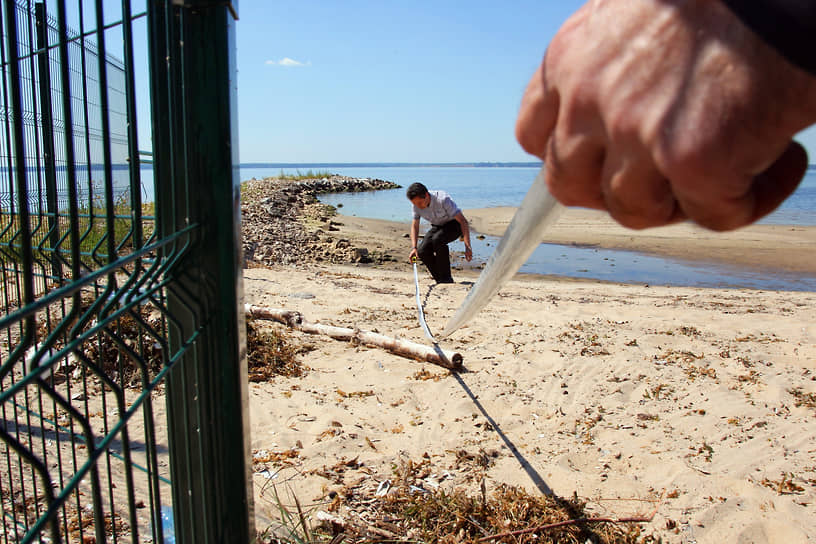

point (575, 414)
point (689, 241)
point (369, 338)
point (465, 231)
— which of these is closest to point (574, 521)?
point (575, 414)

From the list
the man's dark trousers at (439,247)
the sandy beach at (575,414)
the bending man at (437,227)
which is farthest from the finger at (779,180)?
the man's dark trousers at (439,247)

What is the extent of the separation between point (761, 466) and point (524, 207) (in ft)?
10.2

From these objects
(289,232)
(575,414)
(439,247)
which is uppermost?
(439,247)

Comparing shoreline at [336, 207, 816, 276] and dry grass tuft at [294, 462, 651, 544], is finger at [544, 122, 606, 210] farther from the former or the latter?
shoreline at [336, 207, 816, 276]

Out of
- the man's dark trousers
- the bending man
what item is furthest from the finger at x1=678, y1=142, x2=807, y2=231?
the man's dark trousers

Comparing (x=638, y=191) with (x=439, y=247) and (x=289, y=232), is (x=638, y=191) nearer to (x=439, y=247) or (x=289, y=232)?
(x=439, y=247)

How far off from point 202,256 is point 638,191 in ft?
4.50

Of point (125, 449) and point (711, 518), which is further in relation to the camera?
point (711, 518)

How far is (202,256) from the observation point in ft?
5.45

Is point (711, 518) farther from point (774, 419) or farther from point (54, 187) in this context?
point (54, 187)

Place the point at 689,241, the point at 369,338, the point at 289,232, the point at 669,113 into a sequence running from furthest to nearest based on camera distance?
1. the point at 689,241
2. the point at 289,232
3. the point at 369,338
4. the point at 669,113

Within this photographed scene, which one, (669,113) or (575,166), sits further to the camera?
(575,166)

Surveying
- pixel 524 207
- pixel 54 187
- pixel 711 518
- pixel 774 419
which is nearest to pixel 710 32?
pixel 524 207

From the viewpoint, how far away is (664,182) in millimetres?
544
